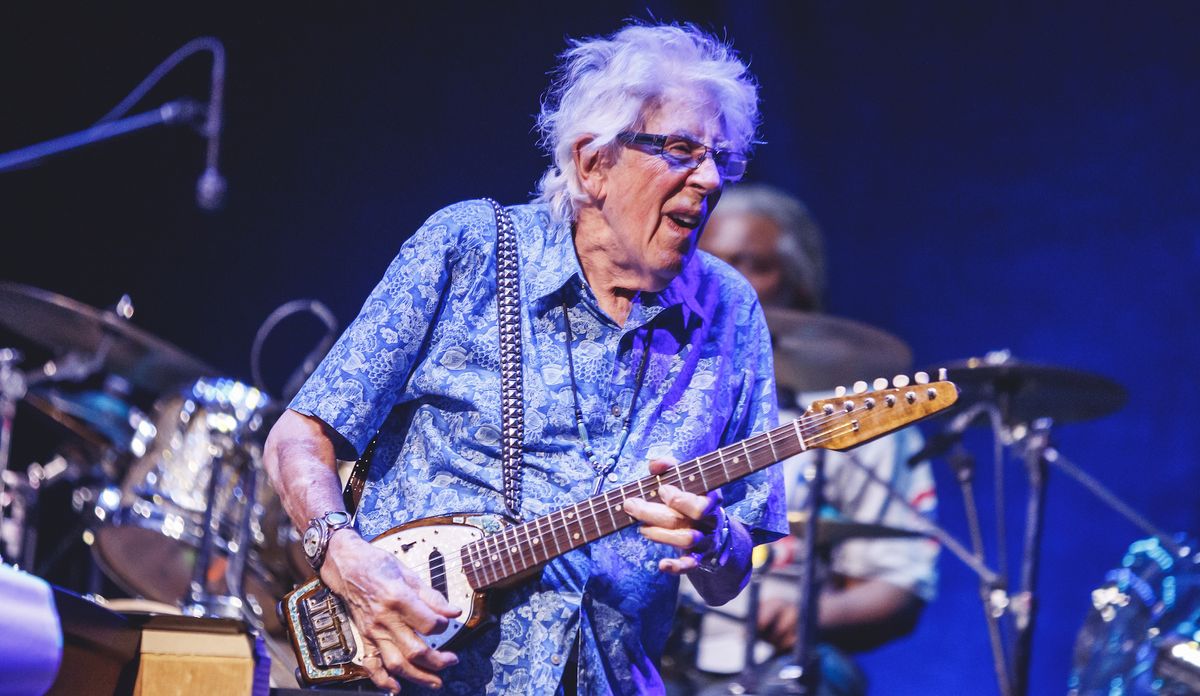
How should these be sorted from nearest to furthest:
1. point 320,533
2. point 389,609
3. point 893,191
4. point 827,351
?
point 389,609 → point 320,533 → point 827,351 → point 893,191

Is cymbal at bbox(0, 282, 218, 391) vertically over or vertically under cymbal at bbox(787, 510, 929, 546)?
over

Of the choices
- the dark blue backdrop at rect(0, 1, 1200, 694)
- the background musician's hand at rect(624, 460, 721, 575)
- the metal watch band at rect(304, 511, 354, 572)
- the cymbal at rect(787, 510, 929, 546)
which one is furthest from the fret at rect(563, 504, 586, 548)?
the dark blue backdrop at rect(0, 1, 1200, 694)

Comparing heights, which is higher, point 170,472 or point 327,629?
point 170,472

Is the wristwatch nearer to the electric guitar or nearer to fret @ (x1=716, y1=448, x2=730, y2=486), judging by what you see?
the electric guitar

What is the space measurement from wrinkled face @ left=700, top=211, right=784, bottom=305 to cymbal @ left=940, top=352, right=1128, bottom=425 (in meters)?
1.23

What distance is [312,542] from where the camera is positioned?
8.48 ft

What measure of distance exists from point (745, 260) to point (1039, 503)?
1812 mm

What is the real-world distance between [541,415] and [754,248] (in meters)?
3.38

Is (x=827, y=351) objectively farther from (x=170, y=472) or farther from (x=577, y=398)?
(x=170, y=472)

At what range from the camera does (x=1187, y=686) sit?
4.12 meters

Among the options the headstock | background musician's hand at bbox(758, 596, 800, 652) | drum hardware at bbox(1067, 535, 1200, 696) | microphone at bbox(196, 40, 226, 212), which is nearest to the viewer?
the headstock

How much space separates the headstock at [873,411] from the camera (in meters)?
2.67

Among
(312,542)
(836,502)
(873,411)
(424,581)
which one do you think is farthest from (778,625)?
(312,542)

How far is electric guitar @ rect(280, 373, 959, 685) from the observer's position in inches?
103
